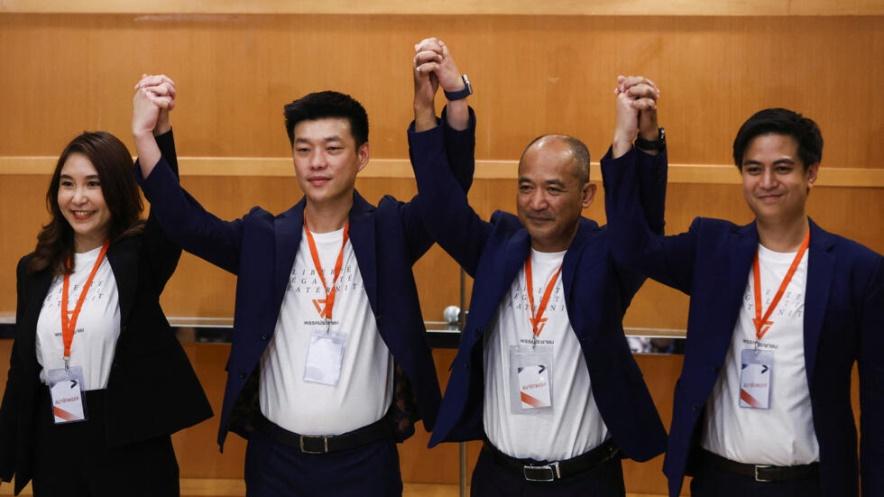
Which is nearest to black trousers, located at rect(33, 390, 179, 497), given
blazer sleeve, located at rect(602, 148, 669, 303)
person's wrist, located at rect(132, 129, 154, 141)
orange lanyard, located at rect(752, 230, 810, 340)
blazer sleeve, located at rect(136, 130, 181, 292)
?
blazer sleeve, located at rect(136, 130, 181, 292)

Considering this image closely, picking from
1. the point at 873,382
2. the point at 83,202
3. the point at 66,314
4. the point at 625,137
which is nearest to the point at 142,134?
the point at 83,202

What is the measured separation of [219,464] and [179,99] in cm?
150

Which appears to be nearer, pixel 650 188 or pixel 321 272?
pixel 650 188

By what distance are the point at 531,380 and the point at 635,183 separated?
605 millimetres

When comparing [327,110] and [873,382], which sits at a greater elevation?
[327,110]

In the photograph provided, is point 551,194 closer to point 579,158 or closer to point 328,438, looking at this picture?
point 579,158

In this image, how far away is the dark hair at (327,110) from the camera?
9.95 feet

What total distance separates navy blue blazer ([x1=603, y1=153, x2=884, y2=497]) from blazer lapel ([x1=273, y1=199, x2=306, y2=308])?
3.04 ft

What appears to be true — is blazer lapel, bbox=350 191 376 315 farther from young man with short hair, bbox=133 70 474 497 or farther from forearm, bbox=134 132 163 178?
forearm, bbox=134 132 163 178

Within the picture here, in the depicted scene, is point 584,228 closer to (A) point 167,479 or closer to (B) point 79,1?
(A) point 167,479

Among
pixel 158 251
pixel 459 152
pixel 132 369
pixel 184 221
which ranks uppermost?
pixel 459 152

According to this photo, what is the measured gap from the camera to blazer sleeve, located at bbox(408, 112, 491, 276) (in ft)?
9.11

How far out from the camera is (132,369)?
3141mm

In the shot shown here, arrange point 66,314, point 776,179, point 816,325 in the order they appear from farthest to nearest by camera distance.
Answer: point 66,314, point 776,179, point 816,325
